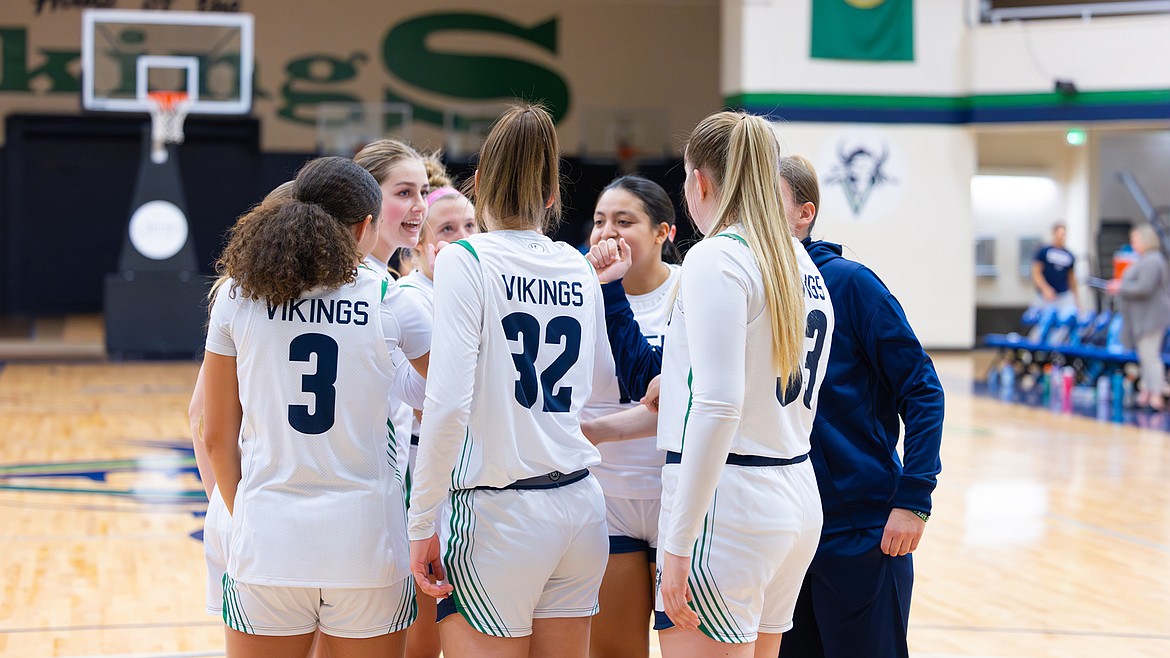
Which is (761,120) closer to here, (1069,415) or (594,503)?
(594,503)

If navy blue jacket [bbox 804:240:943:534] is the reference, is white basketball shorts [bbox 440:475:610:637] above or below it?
below

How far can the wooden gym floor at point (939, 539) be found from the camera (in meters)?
4.23

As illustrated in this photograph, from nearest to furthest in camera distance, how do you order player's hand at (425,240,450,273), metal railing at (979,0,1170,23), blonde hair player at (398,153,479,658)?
1. blonde hair player at (398,153,479,658)
2. player's hand at (425,240,450,273)
3. metal railing at (979,0,1170,23)

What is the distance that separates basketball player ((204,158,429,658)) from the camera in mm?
2139

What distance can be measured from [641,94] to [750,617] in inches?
729

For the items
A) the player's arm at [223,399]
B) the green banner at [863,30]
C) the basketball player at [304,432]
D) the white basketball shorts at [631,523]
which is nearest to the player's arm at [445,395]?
the basketball player at [304,432]

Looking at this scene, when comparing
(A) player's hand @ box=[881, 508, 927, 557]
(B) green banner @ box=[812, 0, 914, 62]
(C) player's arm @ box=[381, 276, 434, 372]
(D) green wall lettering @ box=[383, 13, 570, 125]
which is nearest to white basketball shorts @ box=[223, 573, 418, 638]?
(C) player's arm @ box=[381, 276, 434, 372]

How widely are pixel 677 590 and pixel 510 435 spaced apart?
42 cm

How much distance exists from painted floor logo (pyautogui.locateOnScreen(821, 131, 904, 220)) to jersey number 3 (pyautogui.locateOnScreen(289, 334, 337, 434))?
14.0m

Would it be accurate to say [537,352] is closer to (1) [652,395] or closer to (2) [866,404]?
(1) [652,395]

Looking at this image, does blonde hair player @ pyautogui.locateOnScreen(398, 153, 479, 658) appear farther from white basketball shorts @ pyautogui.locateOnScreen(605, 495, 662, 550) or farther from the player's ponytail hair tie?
white basketball shorts @ pyautogui.locateOnScreen(605, 495, 662, 550)

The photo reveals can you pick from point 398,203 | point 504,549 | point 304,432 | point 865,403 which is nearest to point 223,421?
point 304,432

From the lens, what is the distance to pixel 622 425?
277cm

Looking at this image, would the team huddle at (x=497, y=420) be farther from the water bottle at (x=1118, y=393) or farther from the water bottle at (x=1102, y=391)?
the water bottle at (x=1102, y=391)
